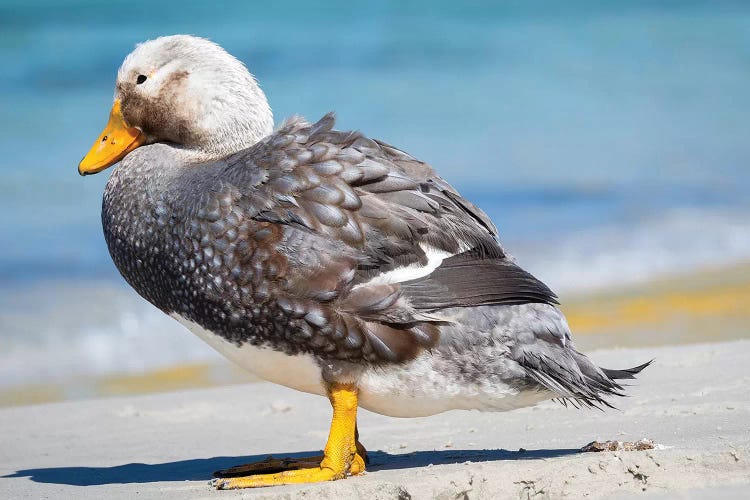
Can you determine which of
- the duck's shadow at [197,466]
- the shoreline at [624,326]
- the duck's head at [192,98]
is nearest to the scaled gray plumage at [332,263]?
the duck's head at [192,98]

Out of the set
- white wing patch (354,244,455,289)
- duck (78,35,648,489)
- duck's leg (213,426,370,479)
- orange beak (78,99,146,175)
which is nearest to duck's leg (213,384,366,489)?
duck (78,35,648,489)

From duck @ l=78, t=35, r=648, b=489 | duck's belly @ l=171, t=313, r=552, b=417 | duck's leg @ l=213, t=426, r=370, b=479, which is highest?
duck @ l=78, t=35, r=648, b=489

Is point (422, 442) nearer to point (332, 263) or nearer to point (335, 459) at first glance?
point (335, 459)

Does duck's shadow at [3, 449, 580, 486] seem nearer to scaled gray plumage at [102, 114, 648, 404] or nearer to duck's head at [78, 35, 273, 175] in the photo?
scaled gray plumage at [102, 114, 648, 404]

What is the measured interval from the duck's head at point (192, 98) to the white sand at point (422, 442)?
4.41 ft

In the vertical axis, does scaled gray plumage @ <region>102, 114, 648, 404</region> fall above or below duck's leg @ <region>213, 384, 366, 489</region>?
above

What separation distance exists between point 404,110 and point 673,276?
7.41m

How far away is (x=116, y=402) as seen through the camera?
21.5 ft

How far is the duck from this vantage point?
428cm

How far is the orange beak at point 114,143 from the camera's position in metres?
5.06

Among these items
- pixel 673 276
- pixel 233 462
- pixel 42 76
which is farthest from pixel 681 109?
pixel 233 462

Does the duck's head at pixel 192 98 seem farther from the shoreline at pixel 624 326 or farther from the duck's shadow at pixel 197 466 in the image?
the shoreline at pixel 624 326

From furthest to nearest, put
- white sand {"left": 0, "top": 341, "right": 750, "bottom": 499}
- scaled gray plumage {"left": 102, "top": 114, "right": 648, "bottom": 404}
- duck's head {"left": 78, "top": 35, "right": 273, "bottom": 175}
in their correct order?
duck's head {"left": 78, "top": 35, "right": 273, "bottom": 175}
scaled gray plumage {"left": 102, "top": 114, "right": 648, "bottom": 404}
white sand {"left": 0, "top": 341, "right": 750, "bottom": 499}

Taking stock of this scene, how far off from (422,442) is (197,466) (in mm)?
952
